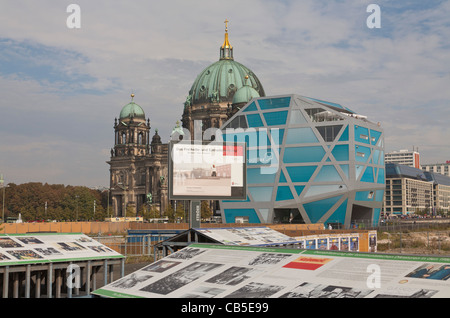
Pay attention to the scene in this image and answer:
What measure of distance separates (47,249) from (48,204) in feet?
447

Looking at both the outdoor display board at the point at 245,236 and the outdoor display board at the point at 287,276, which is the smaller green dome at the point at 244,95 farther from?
the outdoor display board at the point at 287,276

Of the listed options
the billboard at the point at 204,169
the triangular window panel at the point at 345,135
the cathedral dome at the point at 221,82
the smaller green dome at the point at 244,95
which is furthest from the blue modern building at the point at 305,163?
the cathedral dome at the point at 221,82

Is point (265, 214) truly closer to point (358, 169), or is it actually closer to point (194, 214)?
point (358, 169)

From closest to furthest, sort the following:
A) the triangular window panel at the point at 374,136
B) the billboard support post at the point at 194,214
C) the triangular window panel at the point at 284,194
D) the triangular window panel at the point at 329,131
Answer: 1. the billboard support post at the point at 194,214
2. the triangular window panel at the point at 329,131
3. the triangular window panel at the point at 284,194
4. the triangular window panel at the point at 374,136

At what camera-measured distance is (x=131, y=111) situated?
164375 mm

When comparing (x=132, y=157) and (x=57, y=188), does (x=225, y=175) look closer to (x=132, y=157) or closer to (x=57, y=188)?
(x=132, y=157)

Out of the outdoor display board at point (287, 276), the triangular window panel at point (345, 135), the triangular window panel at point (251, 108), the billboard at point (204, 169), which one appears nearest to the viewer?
the outdoor display board at point (287, 276)

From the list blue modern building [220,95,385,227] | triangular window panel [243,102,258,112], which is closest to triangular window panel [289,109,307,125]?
blue modern building [220,95,385,227]

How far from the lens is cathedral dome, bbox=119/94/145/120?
164 m

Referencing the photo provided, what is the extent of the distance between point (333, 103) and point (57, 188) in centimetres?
10845

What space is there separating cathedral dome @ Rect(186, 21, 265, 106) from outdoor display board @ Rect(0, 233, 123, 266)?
135 meters

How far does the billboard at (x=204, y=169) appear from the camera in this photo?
82.8 feet

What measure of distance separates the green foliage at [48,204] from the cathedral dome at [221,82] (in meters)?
41.8
